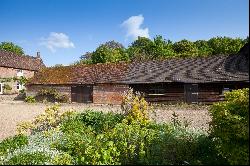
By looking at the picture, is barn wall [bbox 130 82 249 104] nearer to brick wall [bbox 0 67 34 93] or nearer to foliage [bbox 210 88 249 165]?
foliage [bbox 210 88 249 165]

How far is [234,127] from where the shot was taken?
30.5 ft

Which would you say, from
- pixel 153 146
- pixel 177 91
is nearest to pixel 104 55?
pixel 177 91

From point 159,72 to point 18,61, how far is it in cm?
3130

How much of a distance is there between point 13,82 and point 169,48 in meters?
31.2

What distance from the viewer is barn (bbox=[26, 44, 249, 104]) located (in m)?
31.2

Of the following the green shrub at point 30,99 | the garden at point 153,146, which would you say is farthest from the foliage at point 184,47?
the garden at point 153,146

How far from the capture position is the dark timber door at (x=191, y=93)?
31.8 m

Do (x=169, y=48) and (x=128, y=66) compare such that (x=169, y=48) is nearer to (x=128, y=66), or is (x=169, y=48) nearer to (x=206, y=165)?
(x=128, y=66)

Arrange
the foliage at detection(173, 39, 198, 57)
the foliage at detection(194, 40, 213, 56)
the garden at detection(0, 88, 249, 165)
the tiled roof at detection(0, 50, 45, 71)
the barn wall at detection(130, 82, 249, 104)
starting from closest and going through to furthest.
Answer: the garden at detection(0, 88, 249, 165) → the barn wall at detection(130, 82, 249, 104) → the tiled roof at detection(0, 50, 45, 71) → the foliage at detection(194, 40, 213, 56) → the foliage at detection(173, 39, 198, 57)

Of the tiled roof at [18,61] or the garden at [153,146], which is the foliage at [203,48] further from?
the garden at [153,146]

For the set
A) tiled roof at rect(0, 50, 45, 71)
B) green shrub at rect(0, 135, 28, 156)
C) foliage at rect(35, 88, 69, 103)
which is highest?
tiled roof at rect(0, 50, 45, 71)

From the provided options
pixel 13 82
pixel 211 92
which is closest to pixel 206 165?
pixel 211 92

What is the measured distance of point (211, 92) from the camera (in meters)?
31.3

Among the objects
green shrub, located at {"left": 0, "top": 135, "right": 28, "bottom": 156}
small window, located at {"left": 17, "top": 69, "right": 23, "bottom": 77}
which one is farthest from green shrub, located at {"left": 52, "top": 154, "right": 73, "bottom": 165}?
small window, located at {"left": 17, "top": 69, "right": 23, "bottom": 77}
